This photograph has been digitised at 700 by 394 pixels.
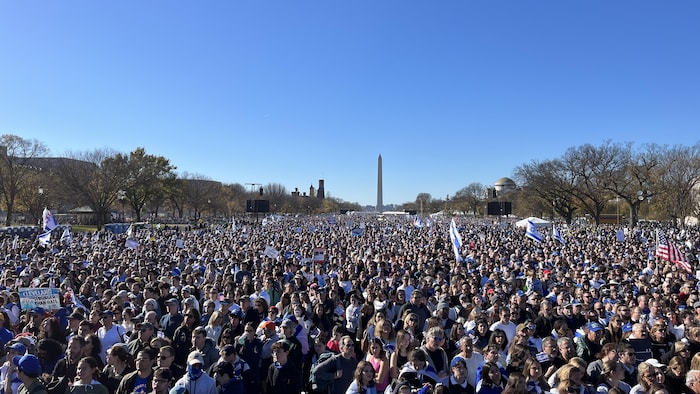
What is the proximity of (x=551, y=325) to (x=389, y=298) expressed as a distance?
3029mm

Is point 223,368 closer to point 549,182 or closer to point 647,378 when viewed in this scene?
point 647,378

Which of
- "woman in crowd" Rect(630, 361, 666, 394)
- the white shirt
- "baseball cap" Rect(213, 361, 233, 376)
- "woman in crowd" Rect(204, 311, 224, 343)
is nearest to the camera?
"woman in crowd" Rect(630, 361, 666, 394)

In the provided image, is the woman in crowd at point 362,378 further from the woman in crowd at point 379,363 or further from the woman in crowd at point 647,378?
the woman in crowd at point 647,378

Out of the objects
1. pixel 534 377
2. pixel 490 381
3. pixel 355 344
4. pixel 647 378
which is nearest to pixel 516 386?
pixel 490 381

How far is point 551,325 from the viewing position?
23.3ft

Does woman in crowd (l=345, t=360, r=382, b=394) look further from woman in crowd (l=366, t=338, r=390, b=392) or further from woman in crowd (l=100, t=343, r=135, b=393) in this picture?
woman in crowd (l=100, t=343, r=135, b=393)

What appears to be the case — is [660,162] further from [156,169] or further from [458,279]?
[156,169]

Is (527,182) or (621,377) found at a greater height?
(527,182)

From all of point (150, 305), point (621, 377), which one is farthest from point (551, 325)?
point (150, 305)

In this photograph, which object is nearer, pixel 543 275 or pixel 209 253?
pixel 543 275

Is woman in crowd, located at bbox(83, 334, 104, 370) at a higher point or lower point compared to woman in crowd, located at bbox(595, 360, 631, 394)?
higher

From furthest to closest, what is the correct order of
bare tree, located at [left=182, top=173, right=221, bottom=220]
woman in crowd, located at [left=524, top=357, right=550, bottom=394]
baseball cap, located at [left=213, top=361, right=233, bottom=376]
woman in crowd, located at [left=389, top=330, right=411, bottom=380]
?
bare tree, located at [left=182, top=173, right=221, bottom=220] → woman in crowd, located at [left=389, top=330, right=411, bottom=380] → baseball cap, located at [left=213, top=361, right=233, bottom=376] → woman in crowd, located at [left=524, top=357, right=550, bottom=394]

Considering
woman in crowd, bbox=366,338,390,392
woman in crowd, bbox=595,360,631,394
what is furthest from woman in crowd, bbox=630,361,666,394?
woman in crowd, bbox=366,338,390,392

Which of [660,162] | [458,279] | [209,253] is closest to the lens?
[458,279]
